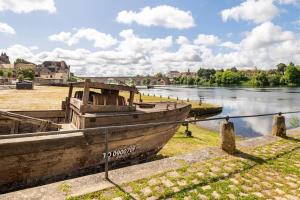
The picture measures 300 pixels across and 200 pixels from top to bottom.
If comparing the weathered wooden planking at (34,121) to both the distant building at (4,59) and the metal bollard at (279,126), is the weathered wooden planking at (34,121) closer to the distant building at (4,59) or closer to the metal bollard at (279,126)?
the metal bollard at (279,126)

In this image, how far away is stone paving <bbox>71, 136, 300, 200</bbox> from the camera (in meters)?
4.64

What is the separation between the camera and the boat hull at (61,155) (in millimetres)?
6695

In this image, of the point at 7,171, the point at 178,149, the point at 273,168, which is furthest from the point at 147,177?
the point at 178,149

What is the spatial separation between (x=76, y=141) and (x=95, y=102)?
99.4 inches

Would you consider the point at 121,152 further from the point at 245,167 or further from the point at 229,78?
the point at 229,78

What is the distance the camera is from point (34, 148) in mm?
7008

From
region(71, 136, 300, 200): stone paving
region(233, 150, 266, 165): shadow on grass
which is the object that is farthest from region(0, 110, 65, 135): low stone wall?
region(233, 150, 266, 165): shadow on grass

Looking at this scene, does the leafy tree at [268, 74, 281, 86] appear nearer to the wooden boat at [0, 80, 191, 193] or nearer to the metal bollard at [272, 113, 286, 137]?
the wooden boat at [0, 80, 191, 193]

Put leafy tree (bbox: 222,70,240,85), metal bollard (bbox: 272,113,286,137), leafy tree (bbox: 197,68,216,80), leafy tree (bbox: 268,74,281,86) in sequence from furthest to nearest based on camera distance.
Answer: leafy tree (bbox: 197,68,216,80), leafy tree (bbox: 222,70,240,85), leafy tree (bbox: 268,74,281,86), metal bollard (bbox: 272,113,286,137)

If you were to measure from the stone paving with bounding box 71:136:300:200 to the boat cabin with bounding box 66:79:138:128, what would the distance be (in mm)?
4393

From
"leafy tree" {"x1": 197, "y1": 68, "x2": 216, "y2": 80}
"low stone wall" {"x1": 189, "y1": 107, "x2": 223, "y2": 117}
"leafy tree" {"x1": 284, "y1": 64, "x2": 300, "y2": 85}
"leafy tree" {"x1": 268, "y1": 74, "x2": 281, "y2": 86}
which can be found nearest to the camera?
"low stone wall" {"x1": 189, "y1": 107, "x2": 223, "y2": 117}

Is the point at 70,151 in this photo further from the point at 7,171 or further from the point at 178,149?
the point at 178,149

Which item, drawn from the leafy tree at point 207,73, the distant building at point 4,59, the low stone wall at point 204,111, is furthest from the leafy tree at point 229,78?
the distant building at point 4,59

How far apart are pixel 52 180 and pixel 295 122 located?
2870cm
